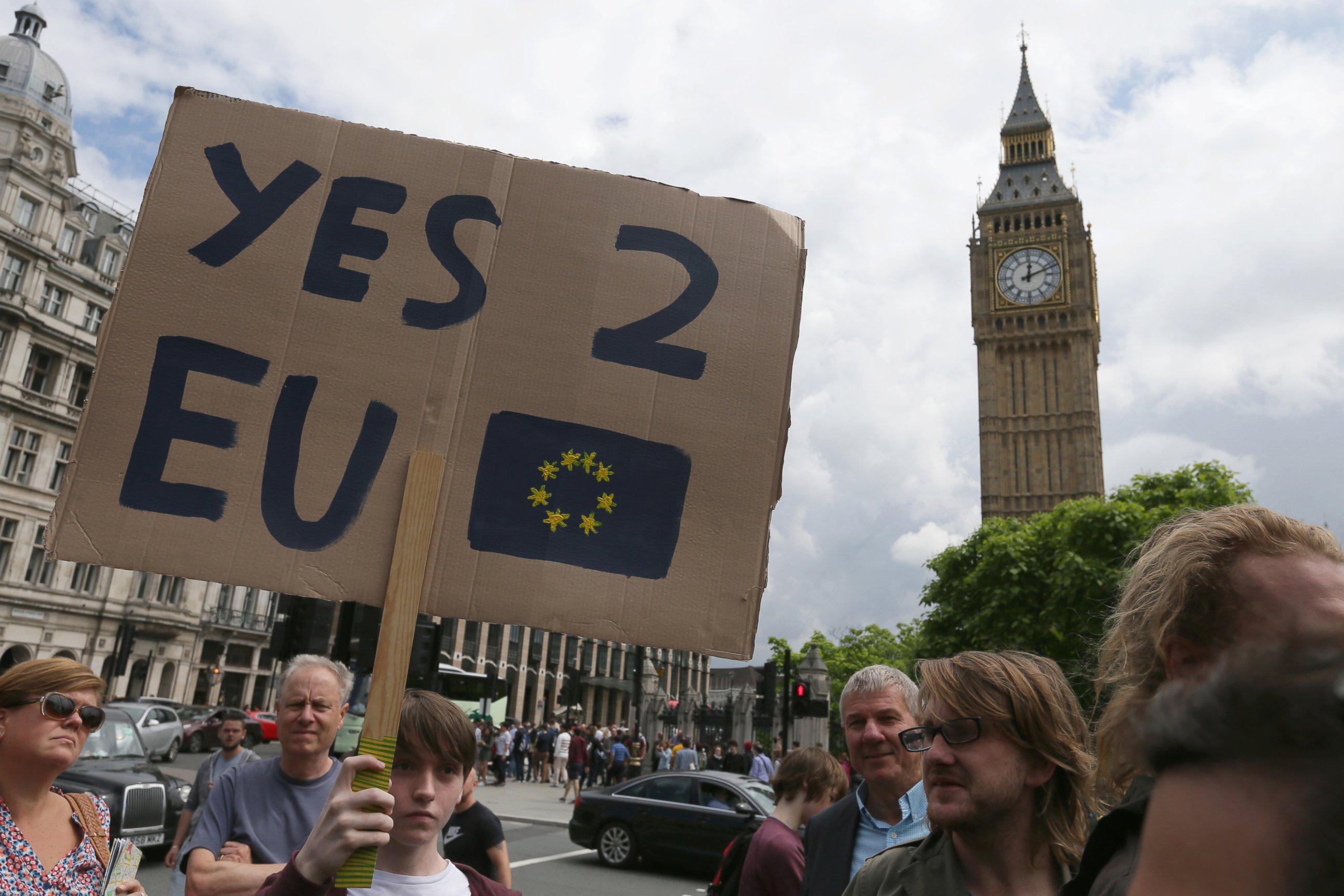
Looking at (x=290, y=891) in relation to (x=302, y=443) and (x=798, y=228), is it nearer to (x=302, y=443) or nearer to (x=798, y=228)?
(x=302, y=443)

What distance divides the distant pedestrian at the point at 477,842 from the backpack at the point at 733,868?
0.96 meters

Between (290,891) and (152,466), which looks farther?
→ (152,466)

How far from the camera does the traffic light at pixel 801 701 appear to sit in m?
16.4

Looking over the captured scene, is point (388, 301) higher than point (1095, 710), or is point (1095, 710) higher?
point (388, 301)

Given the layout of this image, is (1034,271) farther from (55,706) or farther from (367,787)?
(367,787)

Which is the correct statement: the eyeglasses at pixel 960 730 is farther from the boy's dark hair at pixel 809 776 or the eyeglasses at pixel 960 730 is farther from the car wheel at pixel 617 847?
the car wheel at pixel 617 847

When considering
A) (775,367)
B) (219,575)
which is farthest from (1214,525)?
(219,575)

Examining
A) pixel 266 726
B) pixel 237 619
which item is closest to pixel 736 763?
pixel 266 726

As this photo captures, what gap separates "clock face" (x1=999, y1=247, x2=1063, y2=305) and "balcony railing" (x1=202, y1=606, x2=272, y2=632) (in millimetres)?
54815

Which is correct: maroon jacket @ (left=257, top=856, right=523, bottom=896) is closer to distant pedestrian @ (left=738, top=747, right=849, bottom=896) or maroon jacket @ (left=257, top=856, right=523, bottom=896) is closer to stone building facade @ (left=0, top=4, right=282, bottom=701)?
distant pedestrian @ (left=738, top=747, right=849, bottom=896)

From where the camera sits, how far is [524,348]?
7.50 ft

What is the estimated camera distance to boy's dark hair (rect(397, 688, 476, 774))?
2359 mm

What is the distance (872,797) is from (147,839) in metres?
8.25

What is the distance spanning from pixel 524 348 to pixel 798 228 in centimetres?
82
